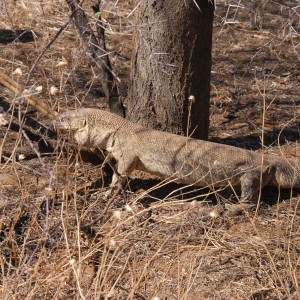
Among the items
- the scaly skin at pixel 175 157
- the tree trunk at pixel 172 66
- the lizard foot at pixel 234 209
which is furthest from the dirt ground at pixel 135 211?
the tree trunk at pixel 172 66

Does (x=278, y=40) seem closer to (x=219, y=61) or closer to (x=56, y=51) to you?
(x=219, y=61)

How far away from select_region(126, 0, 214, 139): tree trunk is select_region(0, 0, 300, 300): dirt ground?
0.39 metres

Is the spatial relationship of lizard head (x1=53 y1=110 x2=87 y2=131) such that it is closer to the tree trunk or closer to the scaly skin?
the scaly skin

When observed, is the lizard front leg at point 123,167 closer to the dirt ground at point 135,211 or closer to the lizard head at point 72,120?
the dirt ground at point 135,211

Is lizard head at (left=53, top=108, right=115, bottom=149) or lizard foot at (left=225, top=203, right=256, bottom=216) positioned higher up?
lizard head at (left=53, top=108, right=115, bottom=149)

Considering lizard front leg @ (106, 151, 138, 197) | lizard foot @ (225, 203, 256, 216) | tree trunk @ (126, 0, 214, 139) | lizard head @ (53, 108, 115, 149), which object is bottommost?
lizard foot @ (225, 203, 256, 216)

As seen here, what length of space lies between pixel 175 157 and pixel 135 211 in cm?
64

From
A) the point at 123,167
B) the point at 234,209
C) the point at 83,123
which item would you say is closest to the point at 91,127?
the point at 83,123

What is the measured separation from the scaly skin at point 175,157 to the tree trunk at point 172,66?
0.25m

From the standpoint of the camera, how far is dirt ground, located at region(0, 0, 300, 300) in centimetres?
440

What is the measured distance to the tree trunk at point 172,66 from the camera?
6.13 meters

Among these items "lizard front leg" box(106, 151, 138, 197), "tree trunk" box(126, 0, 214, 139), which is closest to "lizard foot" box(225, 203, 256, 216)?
"tree trunk" box(126, 0, 214, 139)

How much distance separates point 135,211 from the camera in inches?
222

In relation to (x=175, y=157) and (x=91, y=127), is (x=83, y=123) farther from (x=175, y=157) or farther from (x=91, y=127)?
(x=175, y=157)
